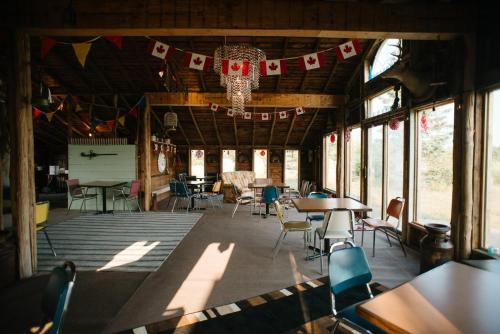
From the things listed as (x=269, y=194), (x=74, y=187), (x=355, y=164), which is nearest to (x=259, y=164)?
(x=355, y=164)

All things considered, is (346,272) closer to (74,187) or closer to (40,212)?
(40,212)

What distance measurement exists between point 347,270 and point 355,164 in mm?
6024

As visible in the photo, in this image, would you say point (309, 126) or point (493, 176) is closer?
point (493, 176)

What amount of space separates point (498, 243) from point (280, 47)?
5407 mm

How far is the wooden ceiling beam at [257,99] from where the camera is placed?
7820mm

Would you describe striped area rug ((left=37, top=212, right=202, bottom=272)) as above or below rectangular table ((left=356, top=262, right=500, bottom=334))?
below

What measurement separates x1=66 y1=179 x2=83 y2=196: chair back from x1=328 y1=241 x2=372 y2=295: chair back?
7726 mm

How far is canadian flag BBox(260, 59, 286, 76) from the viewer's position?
4789mm

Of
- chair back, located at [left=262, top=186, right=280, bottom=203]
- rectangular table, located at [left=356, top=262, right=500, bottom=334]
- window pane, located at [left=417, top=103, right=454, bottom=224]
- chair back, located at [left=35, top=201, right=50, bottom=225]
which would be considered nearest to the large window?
chair back, located at [left=262, top=186, right=280, bottom=203]

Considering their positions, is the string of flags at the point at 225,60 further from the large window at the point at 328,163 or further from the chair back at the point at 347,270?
the large window at the point at 328,163

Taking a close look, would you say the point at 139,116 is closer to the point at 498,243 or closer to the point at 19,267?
the point at 19,267

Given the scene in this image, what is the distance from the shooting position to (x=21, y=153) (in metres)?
3.38

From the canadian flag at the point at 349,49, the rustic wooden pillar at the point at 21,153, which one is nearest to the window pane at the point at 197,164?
the rustic wooden pillar at the point at 21,153

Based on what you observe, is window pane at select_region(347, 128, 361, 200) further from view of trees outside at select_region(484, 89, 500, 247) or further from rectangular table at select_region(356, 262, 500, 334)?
rectangular table at select_region(356, 262, 500, 334)
